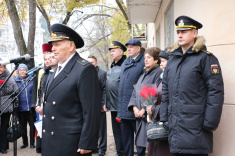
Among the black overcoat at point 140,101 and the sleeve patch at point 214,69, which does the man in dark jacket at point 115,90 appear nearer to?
the black overcoat at point 140,101

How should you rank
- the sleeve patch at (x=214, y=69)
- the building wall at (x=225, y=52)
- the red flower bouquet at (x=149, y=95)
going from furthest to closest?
the red flower bouquet at (x=149, y=95)
the building wall at (x=225, y=52)
the sleeve patch at (x=214, y=69)

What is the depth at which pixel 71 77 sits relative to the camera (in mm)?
2840

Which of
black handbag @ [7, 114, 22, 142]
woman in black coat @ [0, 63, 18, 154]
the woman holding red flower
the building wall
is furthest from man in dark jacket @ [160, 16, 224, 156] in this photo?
woman in black coat @ [0, 63, 18, 154]

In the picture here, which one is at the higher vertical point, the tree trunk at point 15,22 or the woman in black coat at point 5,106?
the tree trunk at point 15,22

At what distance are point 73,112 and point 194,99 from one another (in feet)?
4.28

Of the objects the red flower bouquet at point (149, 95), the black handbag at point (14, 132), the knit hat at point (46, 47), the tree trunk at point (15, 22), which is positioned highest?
the tree trunk at point (15, 22)

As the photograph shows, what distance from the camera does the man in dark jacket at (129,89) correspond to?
4.87 m

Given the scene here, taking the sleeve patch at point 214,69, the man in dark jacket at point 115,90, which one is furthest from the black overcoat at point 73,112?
the man in dark jacket at point 115,90

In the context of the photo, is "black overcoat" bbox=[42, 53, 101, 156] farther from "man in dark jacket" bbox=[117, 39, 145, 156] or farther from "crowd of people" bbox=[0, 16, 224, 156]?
"man in dark jacket" bbox=[117, 39, 145, 156]

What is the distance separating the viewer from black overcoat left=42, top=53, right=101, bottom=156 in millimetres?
2754

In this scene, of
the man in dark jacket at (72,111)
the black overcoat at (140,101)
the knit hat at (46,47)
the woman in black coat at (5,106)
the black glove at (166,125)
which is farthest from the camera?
the woman in black coat at (5,106)

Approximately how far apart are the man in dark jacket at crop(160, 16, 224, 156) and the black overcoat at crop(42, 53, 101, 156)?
888 millimetres

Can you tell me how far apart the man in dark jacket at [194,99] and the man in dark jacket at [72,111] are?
0.88 m

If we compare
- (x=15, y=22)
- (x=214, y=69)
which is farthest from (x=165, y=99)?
(x=15, y=22)
